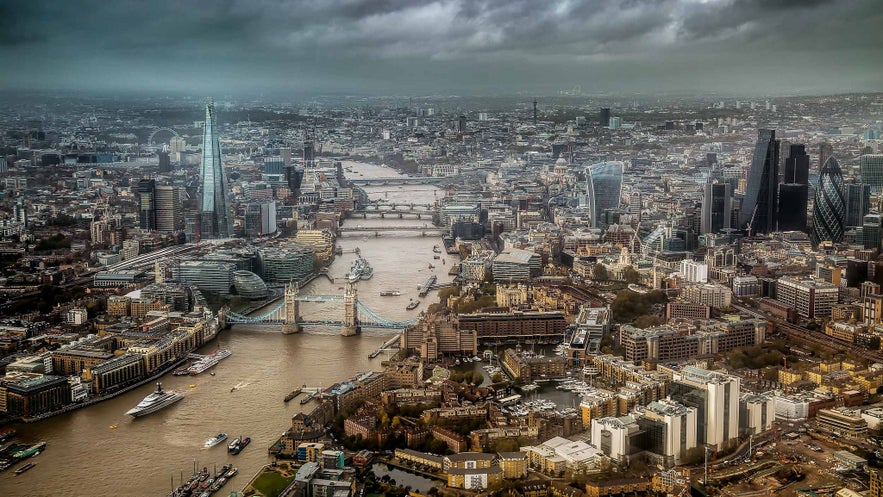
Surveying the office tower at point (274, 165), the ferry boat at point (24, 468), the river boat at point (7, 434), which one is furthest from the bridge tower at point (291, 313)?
the office tower at point (274, 165)

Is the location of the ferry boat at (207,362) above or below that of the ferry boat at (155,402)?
above

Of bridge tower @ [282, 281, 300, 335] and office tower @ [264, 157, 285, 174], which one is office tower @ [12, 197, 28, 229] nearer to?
office tower @ [264, 157, 285, 174]

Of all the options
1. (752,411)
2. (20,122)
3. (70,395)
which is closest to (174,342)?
(70,395)

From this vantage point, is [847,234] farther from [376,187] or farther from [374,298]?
[376,187]

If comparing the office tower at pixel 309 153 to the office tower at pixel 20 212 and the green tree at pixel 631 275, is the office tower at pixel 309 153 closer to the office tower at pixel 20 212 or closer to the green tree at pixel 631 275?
the office tower at pixel 20 212

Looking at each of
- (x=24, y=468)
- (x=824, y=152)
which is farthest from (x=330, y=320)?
(x=824, y=152)

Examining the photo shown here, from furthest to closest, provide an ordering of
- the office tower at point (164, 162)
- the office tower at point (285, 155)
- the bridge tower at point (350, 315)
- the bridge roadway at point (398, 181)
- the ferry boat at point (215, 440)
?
the bridge roadway at point (398, 181) < the office tower at point (285, 155) < the office tower at point (164, 162) < the bridge tower at point (350, 315) < the ferry boat at point (215, 440)

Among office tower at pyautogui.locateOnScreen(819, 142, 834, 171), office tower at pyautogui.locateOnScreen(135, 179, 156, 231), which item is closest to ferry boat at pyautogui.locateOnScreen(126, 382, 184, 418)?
office tower at pyautogui.locateOnScreen(135, 179, 156, 231)
